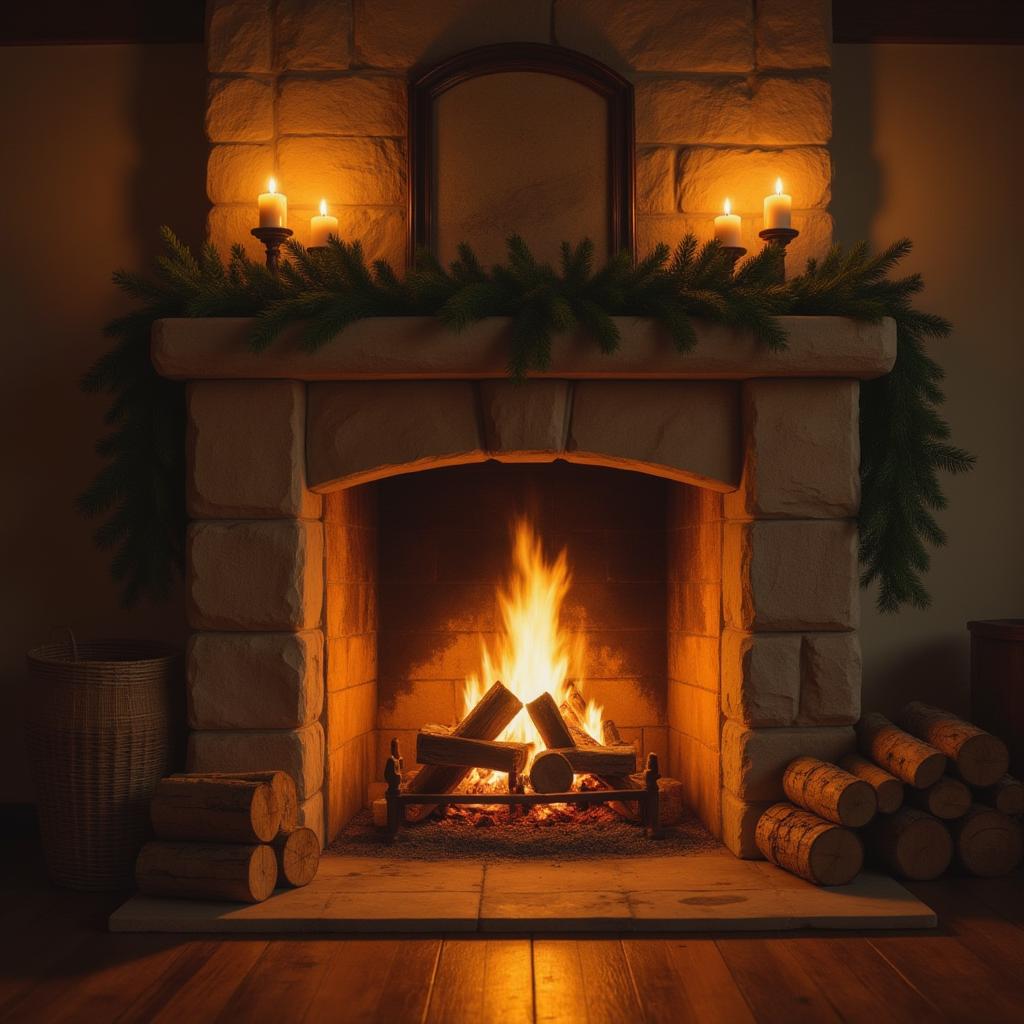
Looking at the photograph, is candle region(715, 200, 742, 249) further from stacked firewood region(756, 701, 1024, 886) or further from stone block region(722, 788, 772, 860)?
stone block region(722, 788, 772, 860)

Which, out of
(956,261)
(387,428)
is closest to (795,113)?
(956,261)

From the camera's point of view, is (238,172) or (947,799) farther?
(238,172)

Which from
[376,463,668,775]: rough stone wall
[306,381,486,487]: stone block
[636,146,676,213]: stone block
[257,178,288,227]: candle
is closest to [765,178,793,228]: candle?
[636,146,676,213]: stone block

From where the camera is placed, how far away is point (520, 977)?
221 cm

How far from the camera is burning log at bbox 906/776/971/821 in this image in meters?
2.79

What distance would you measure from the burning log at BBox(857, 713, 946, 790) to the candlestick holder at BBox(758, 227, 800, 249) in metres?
1.27

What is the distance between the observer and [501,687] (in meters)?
3.32

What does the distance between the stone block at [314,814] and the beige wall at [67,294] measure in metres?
0.84

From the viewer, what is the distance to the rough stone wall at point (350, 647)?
3135 mm

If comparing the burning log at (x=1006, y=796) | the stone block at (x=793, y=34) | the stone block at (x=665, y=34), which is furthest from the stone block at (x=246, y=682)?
the stone block at (x=793, y=34)

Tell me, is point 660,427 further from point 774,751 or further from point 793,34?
point 793,34

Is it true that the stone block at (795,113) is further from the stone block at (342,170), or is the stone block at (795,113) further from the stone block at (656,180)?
the stone block at (342,170)

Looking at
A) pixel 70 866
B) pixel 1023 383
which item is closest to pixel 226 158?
pixel 70 866

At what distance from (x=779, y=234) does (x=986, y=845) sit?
1606mm
